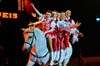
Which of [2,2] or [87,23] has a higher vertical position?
[2,2]

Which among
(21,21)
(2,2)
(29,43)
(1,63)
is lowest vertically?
(1,63)

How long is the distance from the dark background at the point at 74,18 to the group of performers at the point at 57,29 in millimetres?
88

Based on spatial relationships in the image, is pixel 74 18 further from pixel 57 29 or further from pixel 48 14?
pixel 48 14

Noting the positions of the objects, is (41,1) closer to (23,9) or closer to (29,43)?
(23,9)

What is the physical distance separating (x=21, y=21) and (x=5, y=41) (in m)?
0.42

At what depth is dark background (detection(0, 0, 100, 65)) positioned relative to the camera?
499 centimetres

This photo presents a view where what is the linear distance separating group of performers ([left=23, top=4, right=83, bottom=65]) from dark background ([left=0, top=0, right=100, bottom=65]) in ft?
0.29

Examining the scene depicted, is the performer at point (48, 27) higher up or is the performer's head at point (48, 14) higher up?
the performer's head at point (48, 14)

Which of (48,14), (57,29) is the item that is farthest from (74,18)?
(48,14)

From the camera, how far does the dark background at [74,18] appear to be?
197 inches

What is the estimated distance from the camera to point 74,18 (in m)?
5.29

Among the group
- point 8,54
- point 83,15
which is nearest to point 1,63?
point 8,54

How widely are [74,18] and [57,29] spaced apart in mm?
362

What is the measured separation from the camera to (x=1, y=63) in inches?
202
